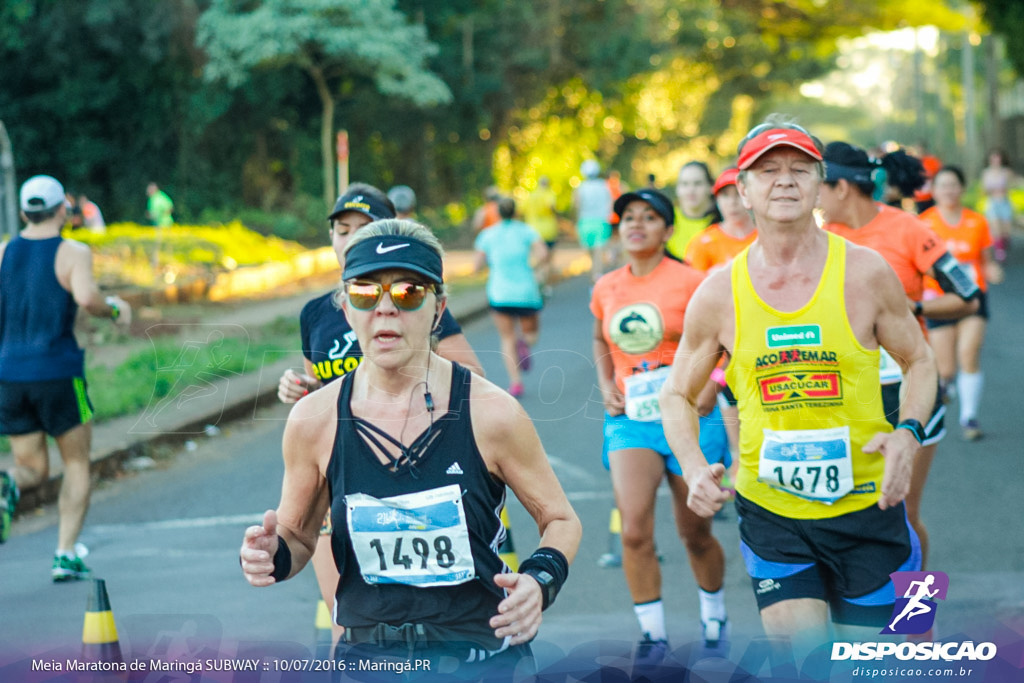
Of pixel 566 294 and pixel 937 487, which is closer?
pixel 937 487

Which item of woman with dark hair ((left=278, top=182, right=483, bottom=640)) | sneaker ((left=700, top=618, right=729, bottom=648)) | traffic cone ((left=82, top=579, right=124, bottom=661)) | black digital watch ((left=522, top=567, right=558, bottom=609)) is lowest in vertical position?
sneaker ((left=700, top=618, right=729, bottom=648))

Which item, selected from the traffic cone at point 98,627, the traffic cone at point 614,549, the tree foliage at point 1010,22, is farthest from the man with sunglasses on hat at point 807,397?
the tree foliage at point 1010,22

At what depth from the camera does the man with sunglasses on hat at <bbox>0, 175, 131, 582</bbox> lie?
6.80 meters

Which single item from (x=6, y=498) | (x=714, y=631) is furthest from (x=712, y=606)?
(x=6, y=498)

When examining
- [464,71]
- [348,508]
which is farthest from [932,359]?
[464,71]

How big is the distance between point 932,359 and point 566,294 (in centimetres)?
1833

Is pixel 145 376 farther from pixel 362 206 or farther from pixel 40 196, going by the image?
pixel 362 206

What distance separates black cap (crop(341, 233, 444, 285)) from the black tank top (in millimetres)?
307

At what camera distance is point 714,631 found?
18.0 ft

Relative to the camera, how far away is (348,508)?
312cm

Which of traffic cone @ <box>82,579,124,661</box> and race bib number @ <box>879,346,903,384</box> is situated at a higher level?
race bib number @ <box>879,346,903,384</box>

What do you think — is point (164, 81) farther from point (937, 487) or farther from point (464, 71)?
point (937, 487)

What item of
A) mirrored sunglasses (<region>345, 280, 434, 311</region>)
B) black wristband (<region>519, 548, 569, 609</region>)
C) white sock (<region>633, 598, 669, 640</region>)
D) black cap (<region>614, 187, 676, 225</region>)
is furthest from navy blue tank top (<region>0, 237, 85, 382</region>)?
black wristband (<region>519, 548, 569, 609</region>)

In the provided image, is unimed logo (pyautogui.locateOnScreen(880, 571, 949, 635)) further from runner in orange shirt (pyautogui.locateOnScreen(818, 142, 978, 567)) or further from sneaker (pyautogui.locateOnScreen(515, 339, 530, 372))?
sneaker (pyautogui.locateOnScreen(515, 339, 530, 372))
